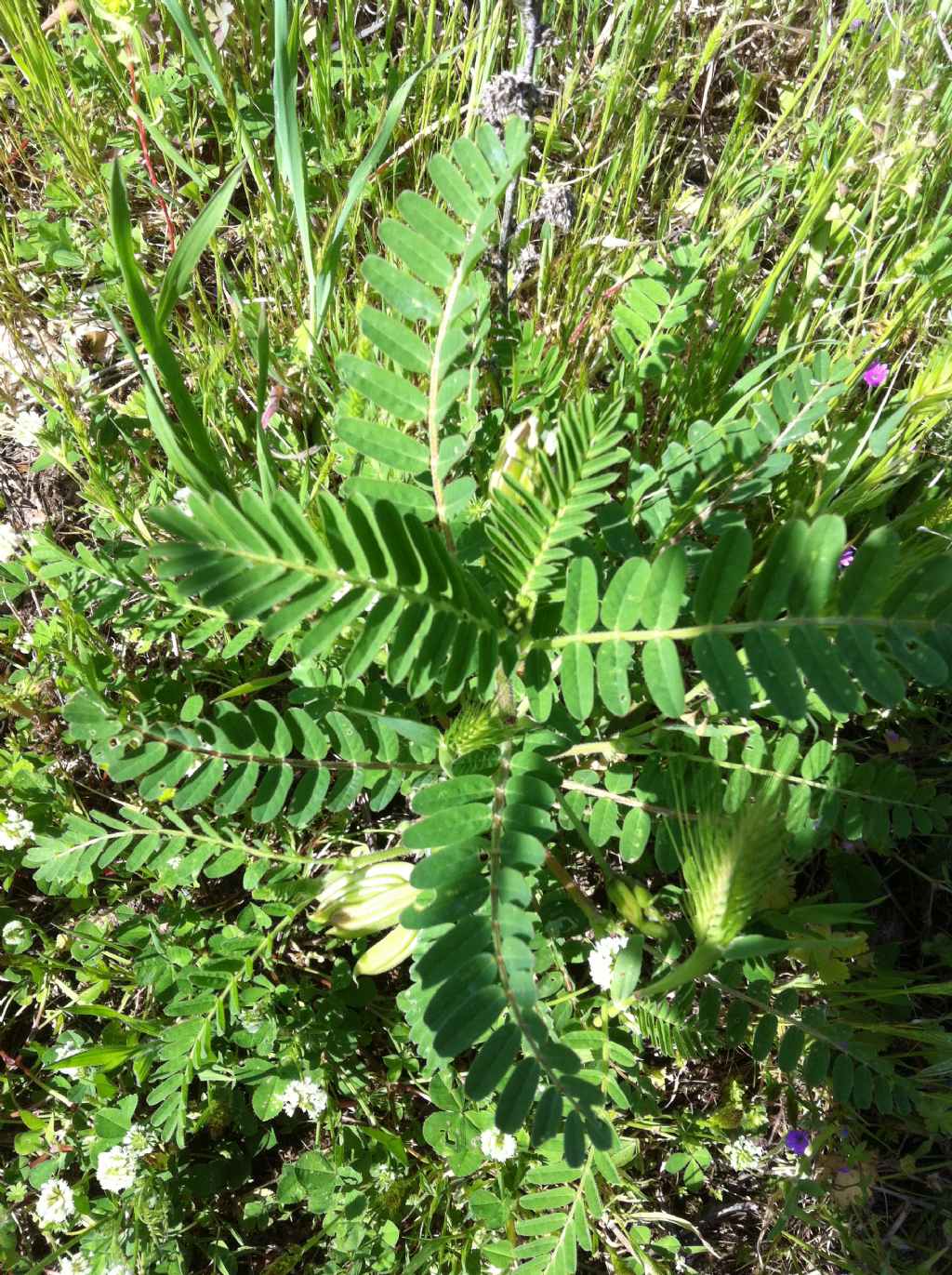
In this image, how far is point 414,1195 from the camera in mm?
1559

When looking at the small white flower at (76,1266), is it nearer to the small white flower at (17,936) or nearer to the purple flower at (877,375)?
the small white flower at (17,936)

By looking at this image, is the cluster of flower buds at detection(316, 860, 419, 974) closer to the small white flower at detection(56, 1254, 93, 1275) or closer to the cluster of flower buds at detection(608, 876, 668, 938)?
the cluster of flower buds at detection(608, 876, 668, 938)

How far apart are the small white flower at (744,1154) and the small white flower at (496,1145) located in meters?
0.43

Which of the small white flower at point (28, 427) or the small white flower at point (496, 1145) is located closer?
the small white flower at point (496, 1145)

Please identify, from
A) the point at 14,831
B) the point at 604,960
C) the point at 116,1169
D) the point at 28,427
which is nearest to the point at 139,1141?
the point at 116,1169

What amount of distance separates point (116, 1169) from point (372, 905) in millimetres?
595

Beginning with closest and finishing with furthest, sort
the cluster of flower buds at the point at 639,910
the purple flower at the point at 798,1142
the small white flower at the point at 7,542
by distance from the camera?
the cluster of flower buds at the point at 639,910 → the purple flower at the point at 798,1142 → the small white flower at the point at 7,542

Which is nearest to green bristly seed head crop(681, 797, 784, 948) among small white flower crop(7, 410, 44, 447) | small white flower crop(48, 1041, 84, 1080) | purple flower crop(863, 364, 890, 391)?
purple flower crop(863, 364, 890, 391)

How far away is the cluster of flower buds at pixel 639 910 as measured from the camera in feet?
4.14

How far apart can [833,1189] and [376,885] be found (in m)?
1.05

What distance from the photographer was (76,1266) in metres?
1.45

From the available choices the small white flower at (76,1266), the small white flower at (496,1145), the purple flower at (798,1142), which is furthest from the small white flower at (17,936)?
the purple flower at (798,1142)

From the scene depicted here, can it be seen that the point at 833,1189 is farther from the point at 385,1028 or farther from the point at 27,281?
the point at 27,281

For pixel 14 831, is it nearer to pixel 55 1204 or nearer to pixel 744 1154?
pixel 55 1204
